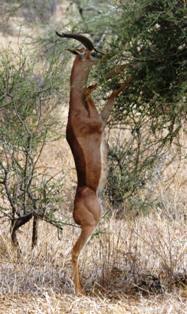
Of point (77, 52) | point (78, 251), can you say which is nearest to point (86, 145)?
point (77, 52)

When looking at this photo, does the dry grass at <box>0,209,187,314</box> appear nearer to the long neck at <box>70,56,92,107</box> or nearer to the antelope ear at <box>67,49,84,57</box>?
the long neck at <box>70,56,92,107</box>

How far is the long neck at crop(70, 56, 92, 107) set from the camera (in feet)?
22.1

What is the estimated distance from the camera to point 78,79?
686 centimetres

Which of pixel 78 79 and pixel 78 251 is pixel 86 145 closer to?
pixel 78 79

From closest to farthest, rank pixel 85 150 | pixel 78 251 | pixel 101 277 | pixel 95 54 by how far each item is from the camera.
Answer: pixel 85 150 < pixel 78 251 < pixel 95 54 < pixel 101 277

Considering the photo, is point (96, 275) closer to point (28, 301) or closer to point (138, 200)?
point (28, 301)

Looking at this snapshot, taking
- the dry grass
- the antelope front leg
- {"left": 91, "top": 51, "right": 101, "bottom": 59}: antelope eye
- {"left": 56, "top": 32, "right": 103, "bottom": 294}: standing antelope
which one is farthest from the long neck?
the dry grass

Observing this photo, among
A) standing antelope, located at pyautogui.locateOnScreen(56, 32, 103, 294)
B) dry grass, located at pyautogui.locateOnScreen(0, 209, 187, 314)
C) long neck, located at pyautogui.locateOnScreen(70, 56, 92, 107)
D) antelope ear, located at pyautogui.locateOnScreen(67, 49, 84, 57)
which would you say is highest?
antelope ear, located at pyautogui.locateOnScreen(67, 49, 84, 57)

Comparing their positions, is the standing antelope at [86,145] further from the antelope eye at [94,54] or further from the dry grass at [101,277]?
the dry grass at [101,277]

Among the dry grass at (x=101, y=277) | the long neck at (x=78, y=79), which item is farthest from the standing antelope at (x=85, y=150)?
the dry grass at (x=101, y=277)

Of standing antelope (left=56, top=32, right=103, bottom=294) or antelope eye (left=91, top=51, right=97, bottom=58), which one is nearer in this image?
standing antelope (left=56, top=32, right=103, bottom=294)

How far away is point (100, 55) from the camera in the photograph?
680 centimetres

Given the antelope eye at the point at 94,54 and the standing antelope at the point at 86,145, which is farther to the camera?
the antelope eye at the point at 94,54

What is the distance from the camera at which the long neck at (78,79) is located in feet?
22.1
